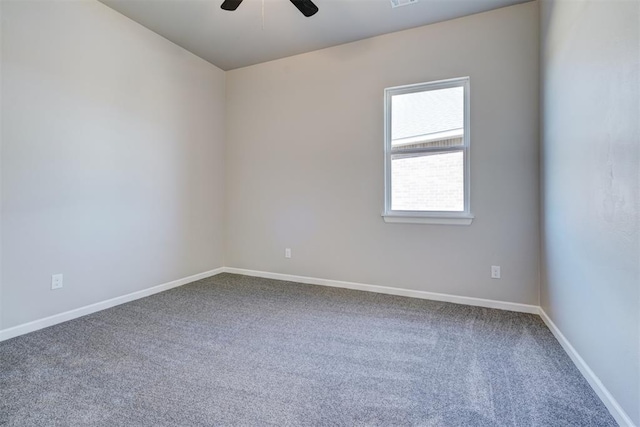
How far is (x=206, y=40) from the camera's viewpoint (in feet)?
11.4

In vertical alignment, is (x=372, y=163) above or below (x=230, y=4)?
below

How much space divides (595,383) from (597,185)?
110 cm

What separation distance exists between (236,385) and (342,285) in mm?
2058

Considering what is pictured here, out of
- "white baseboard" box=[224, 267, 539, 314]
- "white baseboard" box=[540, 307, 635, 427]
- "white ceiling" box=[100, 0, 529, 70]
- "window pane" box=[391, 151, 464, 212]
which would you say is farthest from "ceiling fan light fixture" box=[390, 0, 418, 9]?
"white baseboard" box=[540, 307, 635, 427]

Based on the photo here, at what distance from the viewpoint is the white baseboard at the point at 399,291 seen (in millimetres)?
2868

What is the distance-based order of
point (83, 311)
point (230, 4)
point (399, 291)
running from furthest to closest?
point (399, 291) → point (83, 311) → point (230, 4)

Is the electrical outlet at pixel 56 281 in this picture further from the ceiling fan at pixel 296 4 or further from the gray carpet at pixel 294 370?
the ceiling fan at pixel 296 4

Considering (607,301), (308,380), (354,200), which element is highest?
(354,200)

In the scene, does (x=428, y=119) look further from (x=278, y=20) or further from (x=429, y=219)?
A: (x=278, y=20)

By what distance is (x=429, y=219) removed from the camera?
3172 millimetres

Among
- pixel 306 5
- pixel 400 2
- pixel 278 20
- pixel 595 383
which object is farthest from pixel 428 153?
pixel 595 383

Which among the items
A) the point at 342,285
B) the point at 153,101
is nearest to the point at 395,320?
the point at 342,285

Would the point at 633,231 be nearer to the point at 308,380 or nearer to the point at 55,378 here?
the point at 308,380

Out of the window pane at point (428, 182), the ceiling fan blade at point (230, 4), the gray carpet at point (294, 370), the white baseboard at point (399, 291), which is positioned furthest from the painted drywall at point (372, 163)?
the ceiling fan blade at point (230, 4)
